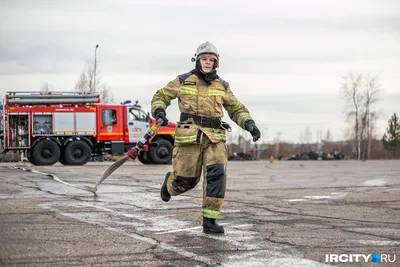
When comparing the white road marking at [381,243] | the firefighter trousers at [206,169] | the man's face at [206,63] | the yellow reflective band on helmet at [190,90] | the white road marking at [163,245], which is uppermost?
the man's face at [206,63]

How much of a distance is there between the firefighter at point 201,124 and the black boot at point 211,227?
15cm

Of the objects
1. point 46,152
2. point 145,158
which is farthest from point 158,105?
point 145,158

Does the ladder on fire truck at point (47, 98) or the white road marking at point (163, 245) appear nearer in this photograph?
the white road marking at point (163, 245)

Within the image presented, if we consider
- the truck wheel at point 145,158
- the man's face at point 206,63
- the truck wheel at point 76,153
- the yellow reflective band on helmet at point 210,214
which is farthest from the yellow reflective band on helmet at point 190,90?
the truck wheel at point 145,158

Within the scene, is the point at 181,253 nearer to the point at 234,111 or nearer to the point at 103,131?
the point at 234,111

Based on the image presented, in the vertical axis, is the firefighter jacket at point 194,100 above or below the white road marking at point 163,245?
above

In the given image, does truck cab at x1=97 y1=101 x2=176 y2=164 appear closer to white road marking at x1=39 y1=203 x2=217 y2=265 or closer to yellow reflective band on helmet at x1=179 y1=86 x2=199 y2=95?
white road marking at x1=39 y1=203 x2=217 y2=265

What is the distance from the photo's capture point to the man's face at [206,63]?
7254mm

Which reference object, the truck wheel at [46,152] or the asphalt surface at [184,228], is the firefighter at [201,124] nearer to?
the asphalt surface at [184,228]

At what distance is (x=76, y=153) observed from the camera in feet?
89.9

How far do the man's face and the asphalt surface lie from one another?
161 centimetres

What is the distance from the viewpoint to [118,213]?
8.22 m

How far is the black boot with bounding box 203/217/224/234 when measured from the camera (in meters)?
6.70

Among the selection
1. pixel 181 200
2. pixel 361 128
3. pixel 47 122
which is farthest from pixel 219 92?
pixel 361 128
